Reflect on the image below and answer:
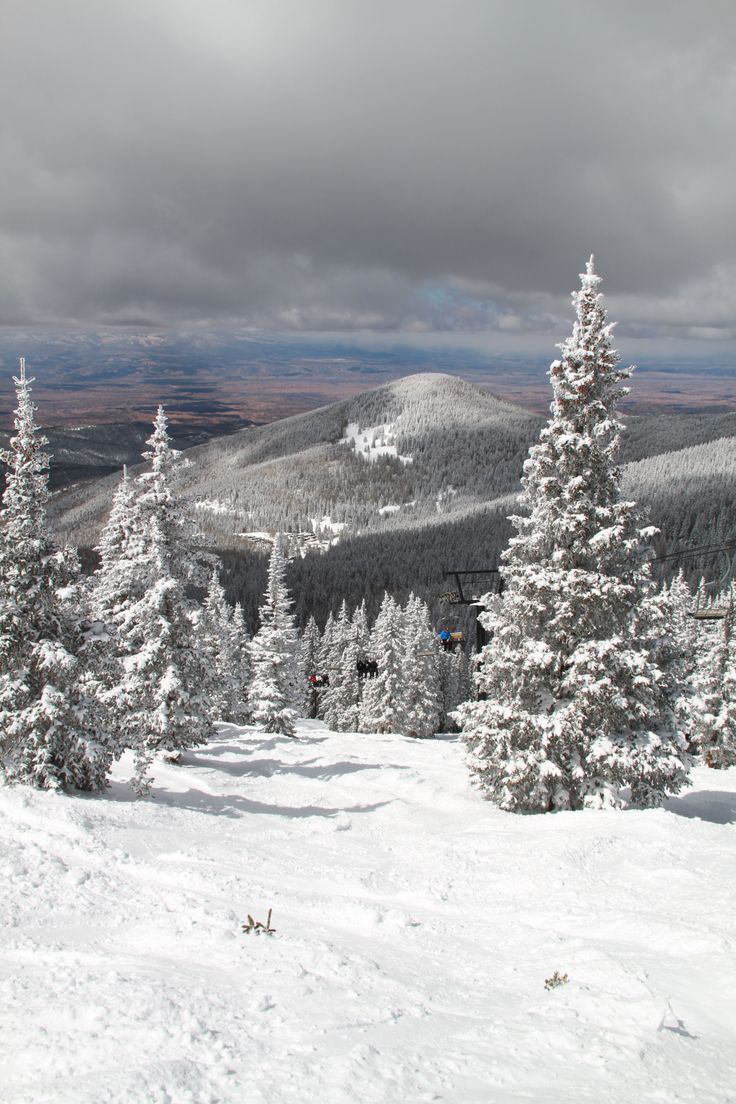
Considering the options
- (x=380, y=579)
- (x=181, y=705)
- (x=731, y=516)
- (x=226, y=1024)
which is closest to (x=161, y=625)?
(x=181, y=705)

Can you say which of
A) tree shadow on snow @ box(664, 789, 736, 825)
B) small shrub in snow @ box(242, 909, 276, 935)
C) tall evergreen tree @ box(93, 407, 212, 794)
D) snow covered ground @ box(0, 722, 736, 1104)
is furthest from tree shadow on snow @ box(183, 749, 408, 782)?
small shrub in snow @ box(242, 909, 276, 935)

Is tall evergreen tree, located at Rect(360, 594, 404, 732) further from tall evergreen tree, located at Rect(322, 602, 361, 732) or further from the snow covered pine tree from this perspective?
the snow covered pine tree

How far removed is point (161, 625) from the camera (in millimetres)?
20000

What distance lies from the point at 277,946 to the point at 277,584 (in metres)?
32.6

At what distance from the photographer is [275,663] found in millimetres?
38875

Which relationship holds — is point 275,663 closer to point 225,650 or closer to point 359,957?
point 225,650

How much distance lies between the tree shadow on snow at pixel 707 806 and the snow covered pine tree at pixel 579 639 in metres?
1.79

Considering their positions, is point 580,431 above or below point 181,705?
above

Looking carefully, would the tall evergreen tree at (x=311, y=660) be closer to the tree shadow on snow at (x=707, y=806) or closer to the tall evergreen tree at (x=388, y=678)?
the tall evergreen tree at (x=388, y=678)

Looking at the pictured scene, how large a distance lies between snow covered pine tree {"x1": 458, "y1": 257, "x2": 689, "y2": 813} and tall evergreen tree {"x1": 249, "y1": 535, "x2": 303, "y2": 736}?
879 inches

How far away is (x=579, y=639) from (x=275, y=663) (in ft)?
83.3

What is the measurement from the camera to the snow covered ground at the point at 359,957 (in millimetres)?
4812

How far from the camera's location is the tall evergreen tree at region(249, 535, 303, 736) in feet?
124

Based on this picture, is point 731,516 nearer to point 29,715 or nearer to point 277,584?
point 277,584
